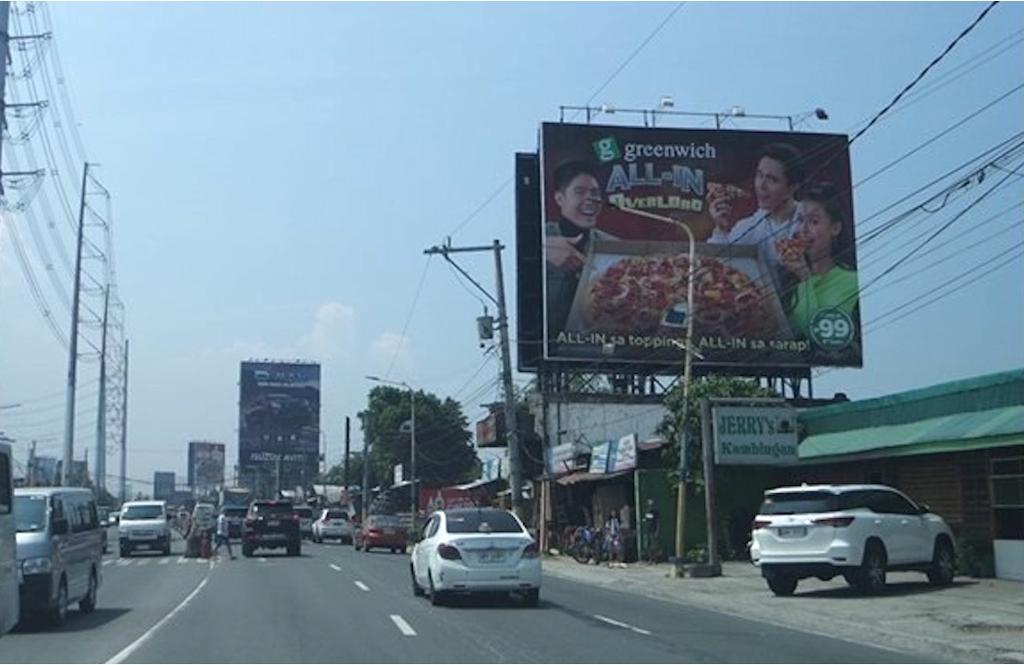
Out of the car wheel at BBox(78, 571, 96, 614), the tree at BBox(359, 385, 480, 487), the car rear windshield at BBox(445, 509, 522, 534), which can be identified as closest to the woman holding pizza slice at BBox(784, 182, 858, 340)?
the car rear windshield at BBox(445, 509, 522, 534)

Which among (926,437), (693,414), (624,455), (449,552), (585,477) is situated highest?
(693,414)

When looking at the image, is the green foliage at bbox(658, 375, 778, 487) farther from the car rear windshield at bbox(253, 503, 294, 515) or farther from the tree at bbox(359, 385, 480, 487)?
the tree at bbox(359, 385, 480, 487)

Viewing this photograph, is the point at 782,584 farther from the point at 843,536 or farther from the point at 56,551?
the point at 56,551

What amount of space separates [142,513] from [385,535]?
30.8 ft

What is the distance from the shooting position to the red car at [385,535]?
5300 cm

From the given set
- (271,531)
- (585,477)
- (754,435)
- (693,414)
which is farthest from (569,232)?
(754,435)

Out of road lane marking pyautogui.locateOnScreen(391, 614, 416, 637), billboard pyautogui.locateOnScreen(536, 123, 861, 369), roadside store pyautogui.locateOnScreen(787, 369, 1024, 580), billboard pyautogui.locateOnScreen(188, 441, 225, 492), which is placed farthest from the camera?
billboard pyautogui.locateOnScreen(188, 441, 225, 492)

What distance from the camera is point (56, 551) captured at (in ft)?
63.3

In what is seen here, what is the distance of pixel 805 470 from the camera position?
36.3 m

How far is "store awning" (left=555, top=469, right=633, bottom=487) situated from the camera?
41.4 metres

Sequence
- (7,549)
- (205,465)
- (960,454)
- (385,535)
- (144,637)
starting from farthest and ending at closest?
(205,465) → (385,535) → (960,454) → (144,637) → (7,549)

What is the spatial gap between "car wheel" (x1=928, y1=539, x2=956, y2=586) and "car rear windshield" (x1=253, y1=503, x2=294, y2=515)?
26963 mm

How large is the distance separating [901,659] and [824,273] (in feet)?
126

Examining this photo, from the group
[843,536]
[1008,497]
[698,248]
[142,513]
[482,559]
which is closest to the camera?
[482,559]
